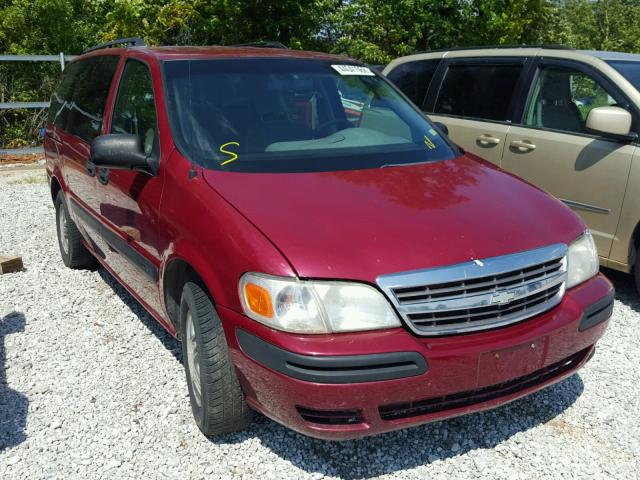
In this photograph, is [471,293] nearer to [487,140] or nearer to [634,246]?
[634,246]

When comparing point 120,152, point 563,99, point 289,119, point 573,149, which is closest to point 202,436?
point 120,152

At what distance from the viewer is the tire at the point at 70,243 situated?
5227 millimetres

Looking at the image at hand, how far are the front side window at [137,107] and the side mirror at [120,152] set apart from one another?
83mm

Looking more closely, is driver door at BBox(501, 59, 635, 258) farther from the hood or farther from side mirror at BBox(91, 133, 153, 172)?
side mirror at BBox(91, 133, 153, 172)

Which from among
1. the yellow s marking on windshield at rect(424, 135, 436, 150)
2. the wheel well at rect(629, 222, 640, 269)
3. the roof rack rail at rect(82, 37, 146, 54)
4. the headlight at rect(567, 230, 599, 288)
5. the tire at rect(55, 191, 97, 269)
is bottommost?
the tire at rect(55, 191, 97, 269)

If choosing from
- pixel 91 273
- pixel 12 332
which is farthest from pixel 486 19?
pixel 12 332

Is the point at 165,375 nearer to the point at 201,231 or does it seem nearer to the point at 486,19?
the point at 201,231

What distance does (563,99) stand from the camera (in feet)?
16.9

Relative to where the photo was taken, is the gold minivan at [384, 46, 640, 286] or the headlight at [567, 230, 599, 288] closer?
the headlight at [567, 230, 599, 288]

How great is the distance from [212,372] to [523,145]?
11.4ft

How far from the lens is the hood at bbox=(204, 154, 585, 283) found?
8.05 ft

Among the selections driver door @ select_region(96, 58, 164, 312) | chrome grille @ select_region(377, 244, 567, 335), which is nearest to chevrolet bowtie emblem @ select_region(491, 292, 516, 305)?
chrome grille @ select_region(377, 244, 567, 335)

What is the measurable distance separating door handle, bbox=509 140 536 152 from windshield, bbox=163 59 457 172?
1.54 metres

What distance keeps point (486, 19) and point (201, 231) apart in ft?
39.6
